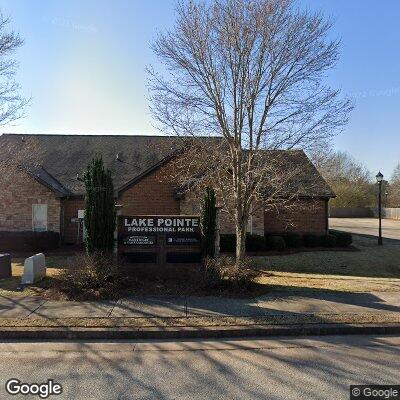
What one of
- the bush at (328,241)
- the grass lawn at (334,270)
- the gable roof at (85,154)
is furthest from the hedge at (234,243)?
the gable roof at (85,154)

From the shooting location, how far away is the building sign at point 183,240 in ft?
36.4

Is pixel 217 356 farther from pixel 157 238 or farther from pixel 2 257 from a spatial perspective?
pixel 2 257

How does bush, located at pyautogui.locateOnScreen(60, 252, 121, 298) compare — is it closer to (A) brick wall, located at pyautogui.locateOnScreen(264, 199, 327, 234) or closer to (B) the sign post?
(B) the sign post

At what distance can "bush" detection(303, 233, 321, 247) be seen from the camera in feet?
66.3

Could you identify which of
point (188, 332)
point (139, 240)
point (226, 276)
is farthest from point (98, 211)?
point (188, 332)

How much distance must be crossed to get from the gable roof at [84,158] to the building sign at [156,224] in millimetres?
8036

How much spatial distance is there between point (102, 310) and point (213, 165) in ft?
20.0

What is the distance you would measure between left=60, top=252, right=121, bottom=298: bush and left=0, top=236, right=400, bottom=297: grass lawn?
20.6 inches

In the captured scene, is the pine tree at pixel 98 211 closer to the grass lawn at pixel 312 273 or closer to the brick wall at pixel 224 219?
the grass lawn at pixel 312 273

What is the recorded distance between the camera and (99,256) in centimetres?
1026

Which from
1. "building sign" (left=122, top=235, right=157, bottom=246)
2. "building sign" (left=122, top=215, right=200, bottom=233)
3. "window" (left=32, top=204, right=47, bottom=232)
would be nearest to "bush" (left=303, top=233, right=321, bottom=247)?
"building sign" (left=122, top=215, right=200, bottom=233)

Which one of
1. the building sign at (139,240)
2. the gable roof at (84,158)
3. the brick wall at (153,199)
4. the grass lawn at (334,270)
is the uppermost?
the gable roof at (84,158)

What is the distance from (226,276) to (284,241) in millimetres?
10092

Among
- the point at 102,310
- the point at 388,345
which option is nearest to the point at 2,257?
the point at 102,310
